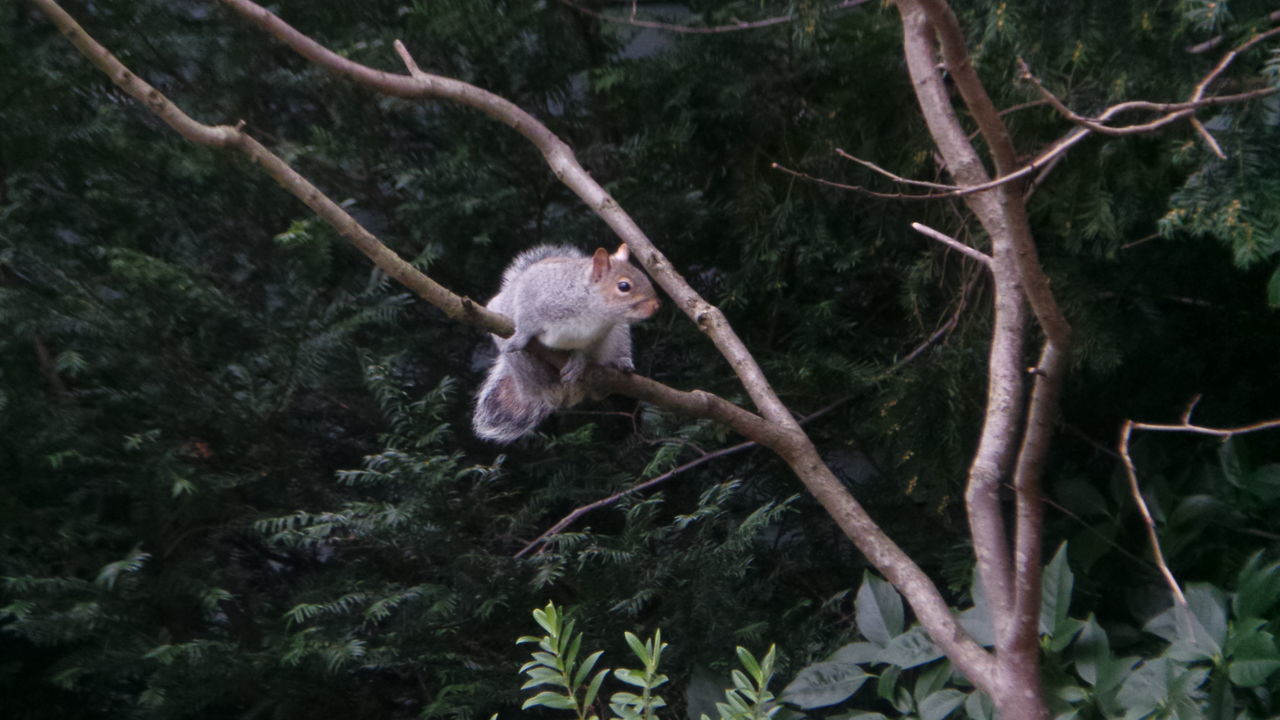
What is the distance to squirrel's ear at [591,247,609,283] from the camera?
1.67 metres

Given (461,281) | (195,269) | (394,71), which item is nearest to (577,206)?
(461,281)

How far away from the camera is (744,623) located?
1799 mm

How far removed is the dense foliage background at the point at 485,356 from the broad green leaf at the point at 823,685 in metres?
0.21

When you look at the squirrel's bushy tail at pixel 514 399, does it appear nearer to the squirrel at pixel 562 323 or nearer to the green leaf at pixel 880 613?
the squirrel at pixel 562 323

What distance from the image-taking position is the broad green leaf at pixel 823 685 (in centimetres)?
152

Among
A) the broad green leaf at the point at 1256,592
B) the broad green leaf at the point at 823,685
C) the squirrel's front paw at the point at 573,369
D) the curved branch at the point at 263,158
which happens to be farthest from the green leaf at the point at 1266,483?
the curved branch at the point at 263,158

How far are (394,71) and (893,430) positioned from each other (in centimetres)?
122

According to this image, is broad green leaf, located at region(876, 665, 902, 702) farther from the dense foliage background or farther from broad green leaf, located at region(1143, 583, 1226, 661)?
broad green leaf, located at region(1143, 583, 1226, 661)

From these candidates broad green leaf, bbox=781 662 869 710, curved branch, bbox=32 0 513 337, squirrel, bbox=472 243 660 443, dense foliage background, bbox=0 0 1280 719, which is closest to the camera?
curved branch, bbox=32 0 513 337

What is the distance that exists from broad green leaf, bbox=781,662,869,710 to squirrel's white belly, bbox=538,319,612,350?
24.5 inches

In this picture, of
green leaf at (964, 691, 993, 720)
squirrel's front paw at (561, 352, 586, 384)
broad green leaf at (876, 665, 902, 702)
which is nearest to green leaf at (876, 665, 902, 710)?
broad green leaf at (876, 665, 902, 702)

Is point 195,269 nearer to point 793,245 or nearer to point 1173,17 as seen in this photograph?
point 793,245

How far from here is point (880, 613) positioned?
1611 mm

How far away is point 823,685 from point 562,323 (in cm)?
69
